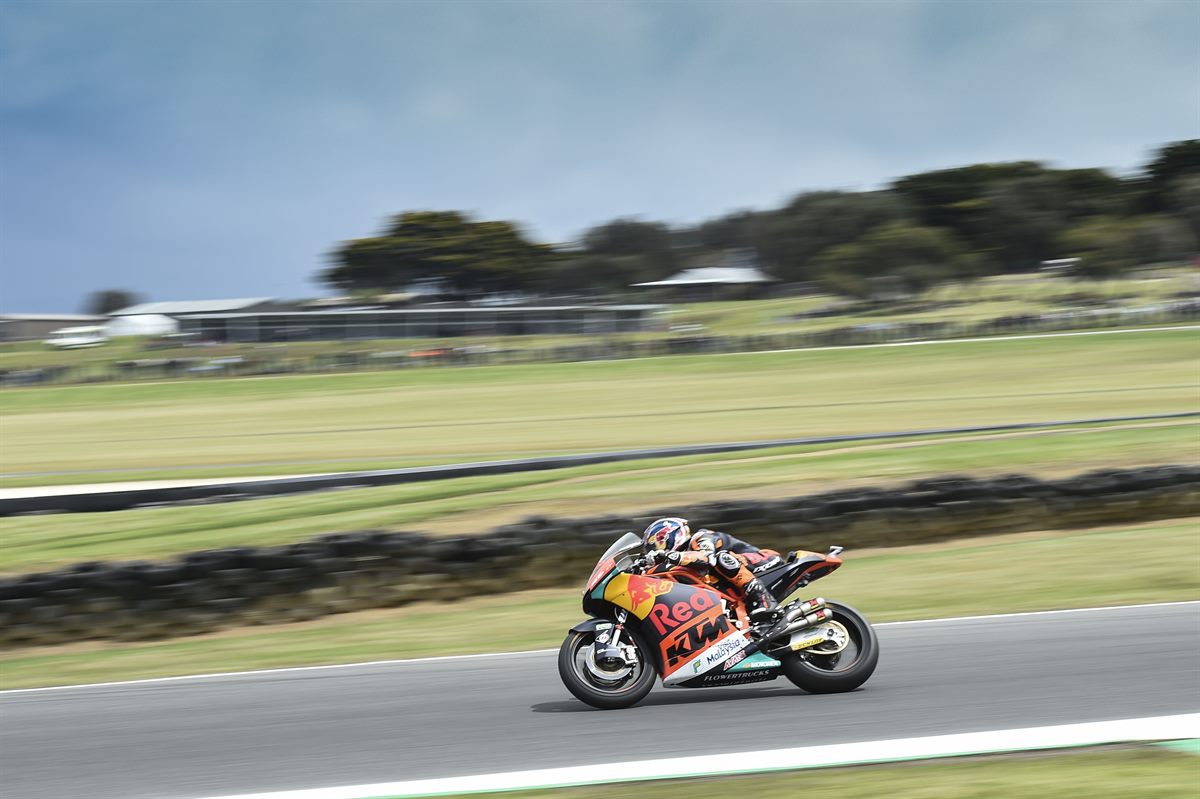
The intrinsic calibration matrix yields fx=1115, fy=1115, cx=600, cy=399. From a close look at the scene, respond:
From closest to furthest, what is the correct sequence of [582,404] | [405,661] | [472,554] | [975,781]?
[975,781], [405,661], [472,554], [582,404]

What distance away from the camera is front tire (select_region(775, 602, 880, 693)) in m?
6.08

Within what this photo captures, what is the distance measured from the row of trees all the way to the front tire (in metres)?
68.6

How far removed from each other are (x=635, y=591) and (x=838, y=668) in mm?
1213

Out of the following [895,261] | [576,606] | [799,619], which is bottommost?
[576,606]

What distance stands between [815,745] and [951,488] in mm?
7213

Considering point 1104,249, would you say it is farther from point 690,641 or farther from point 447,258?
point 690,641

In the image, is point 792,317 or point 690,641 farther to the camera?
point 792,317

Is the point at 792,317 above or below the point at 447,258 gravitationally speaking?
below

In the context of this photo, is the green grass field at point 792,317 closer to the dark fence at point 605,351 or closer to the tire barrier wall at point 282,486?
the dark fence at point 605,351

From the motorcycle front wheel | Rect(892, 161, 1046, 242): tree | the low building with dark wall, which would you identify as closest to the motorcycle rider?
the motorcycle front wheel

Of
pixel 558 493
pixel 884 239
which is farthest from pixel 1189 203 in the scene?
pixel 558 493

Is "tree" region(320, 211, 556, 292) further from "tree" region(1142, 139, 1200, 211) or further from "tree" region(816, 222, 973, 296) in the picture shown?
"tree" region(1142, 139, 1200, 211)

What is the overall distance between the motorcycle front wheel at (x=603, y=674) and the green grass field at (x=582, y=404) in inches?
605

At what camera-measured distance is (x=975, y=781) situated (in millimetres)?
4602
